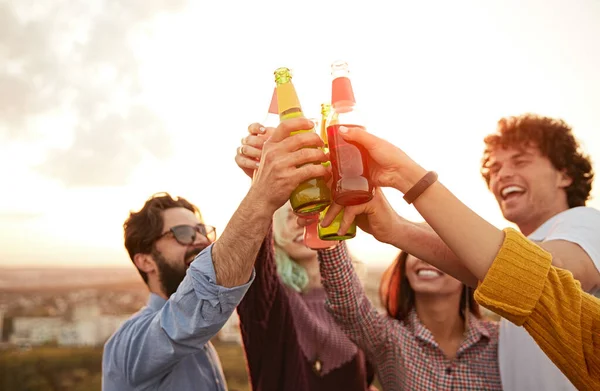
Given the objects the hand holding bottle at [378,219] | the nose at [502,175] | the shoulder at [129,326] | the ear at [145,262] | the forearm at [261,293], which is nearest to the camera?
the hand holding bottle at [378,219]

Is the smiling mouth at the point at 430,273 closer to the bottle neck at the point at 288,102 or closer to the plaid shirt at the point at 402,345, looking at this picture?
the plaid shirt at the point at 402,345

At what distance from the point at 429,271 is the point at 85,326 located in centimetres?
1627

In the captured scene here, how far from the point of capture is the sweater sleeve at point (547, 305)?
129cm

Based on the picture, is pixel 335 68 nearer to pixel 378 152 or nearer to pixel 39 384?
pixel 378 152

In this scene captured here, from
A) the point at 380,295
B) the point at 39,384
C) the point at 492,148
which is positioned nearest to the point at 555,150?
the point at 492,148

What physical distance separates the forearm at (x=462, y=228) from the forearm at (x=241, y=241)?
1.67 feet

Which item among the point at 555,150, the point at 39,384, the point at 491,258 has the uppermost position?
the point at 555,150

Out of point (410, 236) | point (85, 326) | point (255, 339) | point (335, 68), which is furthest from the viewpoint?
point (85, 326)

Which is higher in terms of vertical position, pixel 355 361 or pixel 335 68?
pixel 335 68

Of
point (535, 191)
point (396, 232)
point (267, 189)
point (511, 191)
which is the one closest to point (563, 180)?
point (535, 191)

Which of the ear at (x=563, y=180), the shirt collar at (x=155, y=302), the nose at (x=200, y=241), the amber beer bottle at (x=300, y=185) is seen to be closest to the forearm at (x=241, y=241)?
the amber beer bottle at (x=300, y=185)

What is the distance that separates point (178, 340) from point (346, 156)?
0.98m

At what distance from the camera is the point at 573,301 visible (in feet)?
4.27

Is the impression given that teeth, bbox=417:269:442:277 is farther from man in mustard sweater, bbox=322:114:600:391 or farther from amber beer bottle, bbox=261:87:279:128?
amber beer bottle, bbox=261:87:279:128
